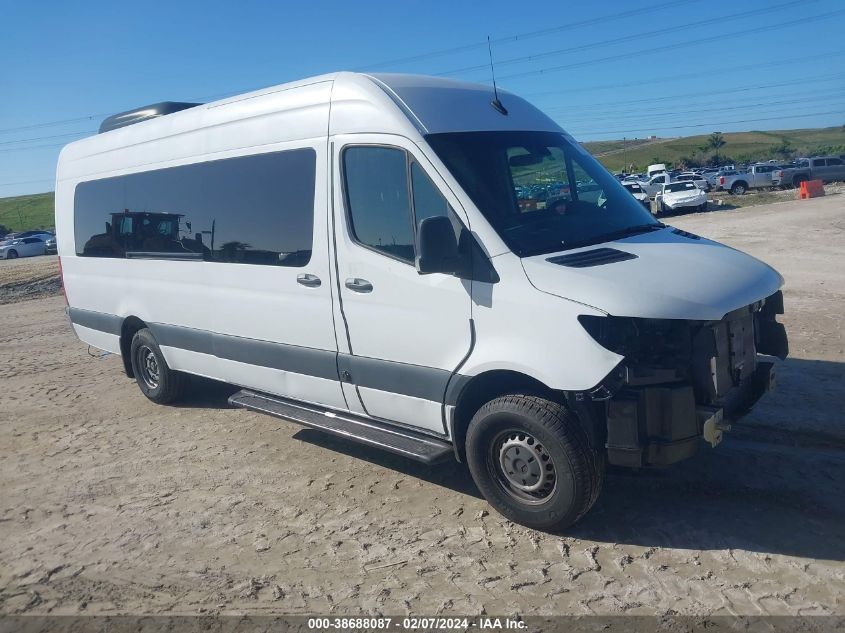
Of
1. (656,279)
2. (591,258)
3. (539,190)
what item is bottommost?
(656,279)

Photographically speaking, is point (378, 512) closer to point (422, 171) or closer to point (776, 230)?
point (422, 171)

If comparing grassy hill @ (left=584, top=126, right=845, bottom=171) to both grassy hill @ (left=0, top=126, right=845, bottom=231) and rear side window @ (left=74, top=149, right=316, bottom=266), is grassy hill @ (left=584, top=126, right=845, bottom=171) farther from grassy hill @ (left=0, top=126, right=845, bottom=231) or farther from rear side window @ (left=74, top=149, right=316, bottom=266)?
rear side window @ (left=74, top=149, right=316, bottom=266)

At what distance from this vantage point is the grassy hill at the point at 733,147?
102 m

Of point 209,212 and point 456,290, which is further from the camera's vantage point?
point 209,212

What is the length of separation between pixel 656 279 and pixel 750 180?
146 feet

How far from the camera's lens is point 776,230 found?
1956 cm

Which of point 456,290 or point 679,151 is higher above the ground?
point 679,151

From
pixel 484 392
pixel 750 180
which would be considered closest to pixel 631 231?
pixel 484 392

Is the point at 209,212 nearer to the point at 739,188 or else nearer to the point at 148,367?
the point at 148,367

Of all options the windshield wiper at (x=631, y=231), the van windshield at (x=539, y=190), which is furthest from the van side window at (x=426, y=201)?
the windshield wiper at (x=631, y=231)

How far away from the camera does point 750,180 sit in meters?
43.9

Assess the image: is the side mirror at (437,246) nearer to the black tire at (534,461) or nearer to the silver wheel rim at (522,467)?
the black tire at (534,461)

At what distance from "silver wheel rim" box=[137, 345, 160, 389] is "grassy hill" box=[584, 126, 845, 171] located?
96503mm

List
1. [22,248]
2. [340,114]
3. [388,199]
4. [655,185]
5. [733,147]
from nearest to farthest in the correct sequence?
[388,199] < [340,114] < [655,185] < [22,248] < [733,147]
